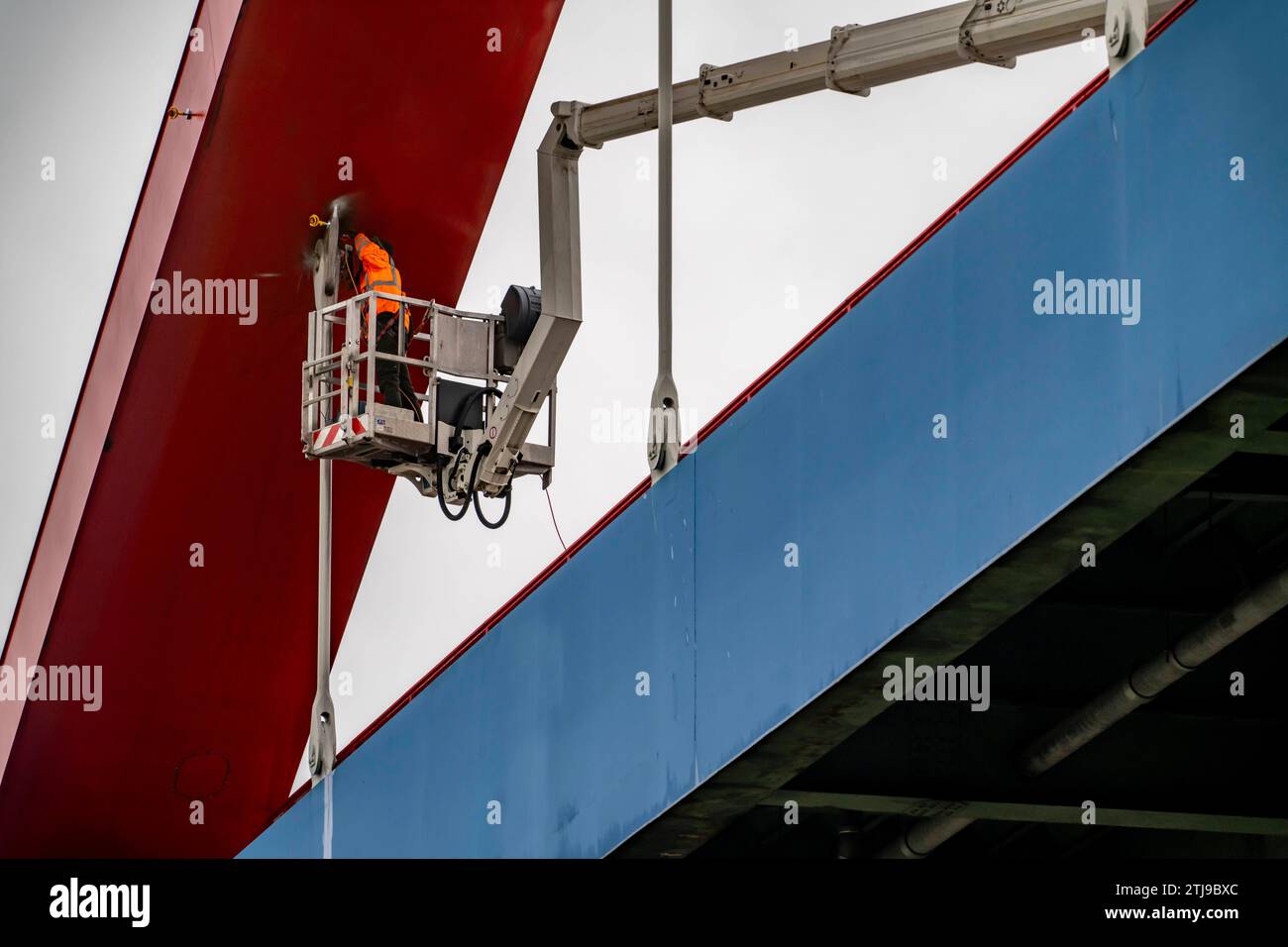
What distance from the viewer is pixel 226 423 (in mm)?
17688

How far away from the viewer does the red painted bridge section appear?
1634 cm

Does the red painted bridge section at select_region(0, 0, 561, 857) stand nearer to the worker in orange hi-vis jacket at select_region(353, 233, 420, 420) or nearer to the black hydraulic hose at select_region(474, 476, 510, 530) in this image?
the worker in orange hi-vis jacket at select_region(353, 233, 420, 420)

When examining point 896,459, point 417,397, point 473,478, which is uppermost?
point 417,397

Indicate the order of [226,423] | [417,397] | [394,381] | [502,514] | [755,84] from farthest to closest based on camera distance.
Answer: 1. [226,423]
2. [417,397]
3. [394,381]
4. [502,514]
5. [755,84]

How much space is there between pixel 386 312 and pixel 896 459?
28.7 ft

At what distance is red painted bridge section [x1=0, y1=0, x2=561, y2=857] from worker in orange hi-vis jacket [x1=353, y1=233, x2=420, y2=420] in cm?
54

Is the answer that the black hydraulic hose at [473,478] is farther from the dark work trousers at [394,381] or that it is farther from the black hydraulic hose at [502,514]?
the dark work trousers at [394,381]

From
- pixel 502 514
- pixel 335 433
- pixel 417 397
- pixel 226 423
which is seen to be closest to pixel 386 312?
pixel 417 397

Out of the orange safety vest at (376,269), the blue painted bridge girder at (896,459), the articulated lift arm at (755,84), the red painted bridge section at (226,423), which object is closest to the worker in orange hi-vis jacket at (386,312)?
the orange safety vest at (376,269)

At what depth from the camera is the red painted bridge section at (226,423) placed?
16.3 metres

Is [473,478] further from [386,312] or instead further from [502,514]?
[386,312]
